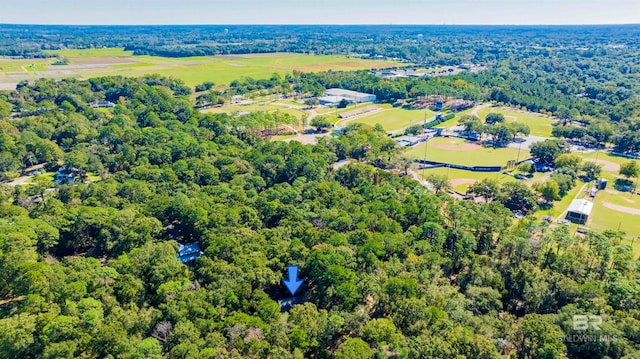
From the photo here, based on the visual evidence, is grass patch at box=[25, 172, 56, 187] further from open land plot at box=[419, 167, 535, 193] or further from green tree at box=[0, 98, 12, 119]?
open land plot at box=[419, 167, 535, 193]

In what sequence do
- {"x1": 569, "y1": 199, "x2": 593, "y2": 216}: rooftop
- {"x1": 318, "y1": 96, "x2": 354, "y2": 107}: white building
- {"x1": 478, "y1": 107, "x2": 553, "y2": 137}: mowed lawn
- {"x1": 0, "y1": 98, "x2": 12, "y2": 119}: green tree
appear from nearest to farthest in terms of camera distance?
1. {"x1": 569, "y1": 199, "x2": 593, "y2": 216}: rooftop
2. {"x1": 0, "y1": 98, "x2": 12, "y2": 119}: green tree
3. {"x1": 478, "y1": 107, "x2": 553, "y2": 137}: mowed lawn
4. {"x1": 318, "y1": 96, "x2": 354, "y2": 107}: white building

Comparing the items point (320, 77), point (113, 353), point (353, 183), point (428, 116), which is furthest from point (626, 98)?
point (113, 353)

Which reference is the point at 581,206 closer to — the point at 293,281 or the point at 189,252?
the point at 293,281

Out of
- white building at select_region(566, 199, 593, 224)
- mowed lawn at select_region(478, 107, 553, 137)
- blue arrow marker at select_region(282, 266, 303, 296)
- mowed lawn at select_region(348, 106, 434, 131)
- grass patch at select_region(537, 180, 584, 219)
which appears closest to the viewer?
blue arrow marker at select_region(282, 266, 303, 296)

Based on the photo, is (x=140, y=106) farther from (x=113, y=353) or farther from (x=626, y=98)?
(x=626, y=98)

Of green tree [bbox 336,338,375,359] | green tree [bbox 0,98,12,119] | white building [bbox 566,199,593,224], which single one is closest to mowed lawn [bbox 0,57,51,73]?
green tree [bbox 0,98,12,119]

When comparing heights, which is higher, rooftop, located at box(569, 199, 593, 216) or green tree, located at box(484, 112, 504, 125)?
green tree, located at box(484, 112, 504, 125)

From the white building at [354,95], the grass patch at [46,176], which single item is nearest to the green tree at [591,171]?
the white building at [354,95]
